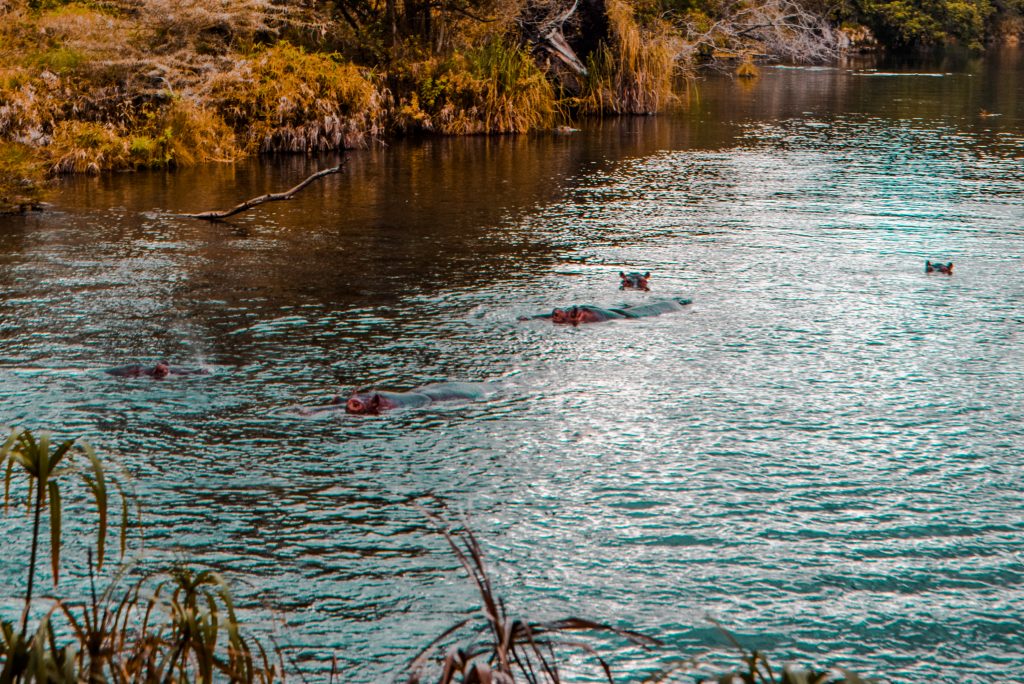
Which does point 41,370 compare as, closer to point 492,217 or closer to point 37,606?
point 37,606

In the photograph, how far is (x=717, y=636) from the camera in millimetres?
6715

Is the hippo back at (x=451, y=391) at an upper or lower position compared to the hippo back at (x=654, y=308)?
lower

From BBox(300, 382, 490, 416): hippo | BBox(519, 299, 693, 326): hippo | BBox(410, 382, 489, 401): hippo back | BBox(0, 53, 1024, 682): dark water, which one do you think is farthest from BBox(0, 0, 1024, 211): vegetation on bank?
BBox(410, 382, 489, 401): hippo back

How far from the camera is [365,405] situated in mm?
10414

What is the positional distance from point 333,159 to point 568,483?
21487mm

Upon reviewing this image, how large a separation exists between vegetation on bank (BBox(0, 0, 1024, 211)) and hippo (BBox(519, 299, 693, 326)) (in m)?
12.0

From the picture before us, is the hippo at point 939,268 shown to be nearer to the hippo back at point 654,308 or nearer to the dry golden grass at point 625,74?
the hippo back at point 654,308

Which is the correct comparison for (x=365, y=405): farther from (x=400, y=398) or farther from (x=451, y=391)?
(x=451, y=391)

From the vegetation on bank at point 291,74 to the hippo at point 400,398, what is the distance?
41.9 feet

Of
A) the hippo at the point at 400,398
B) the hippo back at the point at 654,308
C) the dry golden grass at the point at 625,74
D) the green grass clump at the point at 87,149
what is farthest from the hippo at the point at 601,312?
the dry golden grass at the point at 625,74

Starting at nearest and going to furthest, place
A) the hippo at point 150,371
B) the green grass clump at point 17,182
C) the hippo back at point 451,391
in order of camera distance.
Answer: the hippo back at point 451,391
the hippo at point 150,371
the green grass clump at point 17,182

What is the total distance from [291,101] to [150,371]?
1884 cm

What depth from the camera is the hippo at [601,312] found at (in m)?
13.5

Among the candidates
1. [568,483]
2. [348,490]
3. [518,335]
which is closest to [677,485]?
[568,483]
